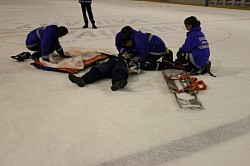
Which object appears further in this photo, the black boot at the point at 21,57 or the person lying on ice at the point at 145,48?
the black boot at the point at 21,57

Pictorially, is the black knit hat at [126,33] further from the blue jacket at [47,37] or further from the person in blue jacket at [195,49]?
the blue jacket at [47,37]

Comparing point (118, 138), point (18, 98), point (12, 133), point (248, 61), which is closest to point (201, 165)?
point (118, 138)

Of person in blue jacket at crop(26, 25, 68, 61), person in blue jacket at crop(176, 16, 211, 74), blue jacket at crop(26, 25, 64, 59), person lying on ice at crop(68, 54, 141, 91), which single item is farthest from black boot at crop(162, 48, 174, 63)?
blue jacket at crop(26, 25, 64, 59)

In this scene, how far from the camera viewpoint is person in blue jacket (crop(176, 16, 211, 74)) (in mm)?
2898

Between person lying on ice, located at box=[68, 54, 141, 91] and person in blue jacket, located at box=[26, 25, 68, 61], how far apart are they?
0.75 m

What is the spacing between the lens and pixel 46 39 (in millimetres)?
3168

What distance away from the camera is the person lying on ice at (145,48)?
2930mm

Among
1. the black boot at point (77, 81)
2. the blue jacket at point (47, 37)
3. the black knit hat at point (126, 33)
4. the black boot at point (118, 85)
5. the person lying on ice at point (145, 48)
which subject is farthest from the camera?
the blue jacket at point (47, 37)

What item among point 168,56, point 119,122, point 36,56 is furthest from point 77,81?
point 168,56

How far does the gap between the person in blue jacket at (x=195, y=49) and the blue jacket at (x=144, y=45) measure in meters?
0.30

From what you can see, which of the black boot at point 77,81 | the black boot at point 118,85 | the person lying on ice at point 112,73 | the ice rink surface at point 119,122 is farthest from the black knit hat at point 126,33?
the black boot at point 77,81

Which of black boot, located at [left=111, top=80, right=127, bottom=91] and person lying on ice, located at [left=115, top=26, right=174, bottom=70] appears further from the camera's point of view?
person lying on ice, located at [left=115, top=26, right=174, bottom=70]

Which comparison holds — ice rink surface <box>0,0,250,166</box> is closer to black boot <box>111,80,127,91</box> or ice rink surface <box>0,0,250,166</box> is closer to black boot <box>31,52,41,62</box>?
black boot <box>111,80,127,91</box>

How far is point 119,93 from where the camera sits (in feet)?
8.30
